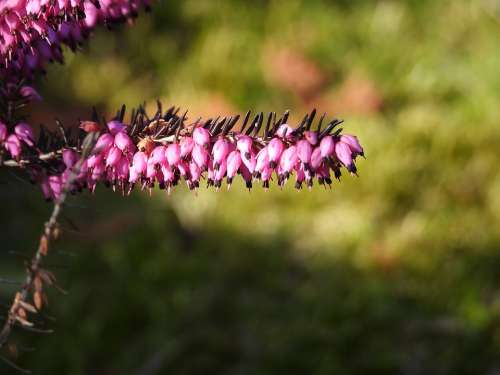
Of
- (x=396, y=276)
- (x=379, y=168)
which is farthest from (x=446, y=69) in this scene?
(x=396, y=276)

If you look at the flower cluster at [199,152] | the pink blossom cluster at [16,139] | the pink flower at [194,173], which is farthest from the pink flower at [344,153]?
the pink blossom cluster at [16,139]

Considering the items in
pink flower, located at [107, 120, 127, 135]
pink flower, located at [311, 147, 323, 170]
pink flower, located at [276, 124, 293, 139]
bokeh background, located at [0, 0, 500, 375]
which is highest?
bokeh background, located at [0, 0, 500, 375]

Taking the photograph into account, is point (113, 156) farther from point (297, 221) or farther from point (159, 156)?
point (297, 221)

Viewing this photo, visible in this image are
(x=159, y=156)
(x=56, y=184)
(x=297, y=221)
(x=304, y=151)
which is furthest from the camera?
(x=297, y=221)

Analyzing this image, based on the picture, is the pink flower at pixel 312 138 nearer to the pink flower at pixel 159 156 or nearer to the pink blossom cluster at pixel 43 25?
the pink flower at pixel 159 156

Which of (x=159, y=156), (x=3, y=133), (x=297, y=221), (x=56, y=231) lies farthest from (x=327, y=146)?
(x=297, y=221)

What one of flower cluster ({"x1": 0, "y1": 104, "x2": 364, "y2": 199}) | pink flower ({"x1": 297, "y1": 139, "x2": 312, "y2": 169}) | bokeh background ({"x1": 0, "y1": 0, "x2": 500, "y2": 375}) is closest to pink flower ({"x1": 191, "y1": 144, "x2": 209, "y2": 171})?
flower cluster ({"x1": 0, "y1": 104, "x2": 364, "y2": 199})

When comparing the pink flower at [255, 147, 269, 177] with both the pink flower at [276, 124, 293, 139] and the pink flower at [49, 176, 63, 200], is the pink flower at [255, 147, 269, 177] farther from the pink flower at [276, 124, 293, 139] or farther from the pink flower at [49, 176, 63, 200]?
the pink flower at [49, 176, 63, 200]
